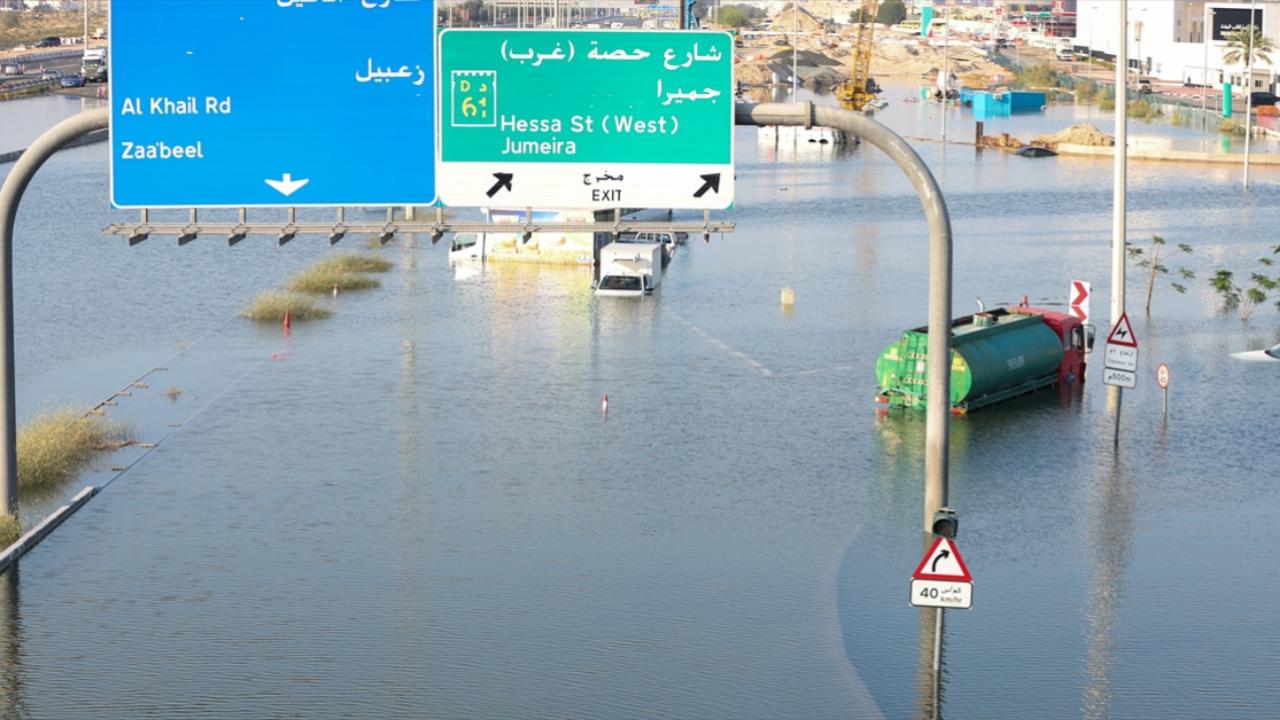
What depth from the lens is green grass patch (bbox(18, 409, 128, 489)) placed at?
3559 cm

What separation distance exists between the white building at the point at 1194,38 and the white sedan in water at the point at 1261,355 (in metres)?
111

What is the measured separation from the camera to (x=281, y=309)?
56031 millimetres

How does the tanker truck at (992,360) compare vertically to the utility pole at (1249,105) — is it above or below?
below

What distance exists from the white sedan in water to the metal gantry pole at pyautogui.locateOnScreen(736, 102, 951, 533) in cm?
2525

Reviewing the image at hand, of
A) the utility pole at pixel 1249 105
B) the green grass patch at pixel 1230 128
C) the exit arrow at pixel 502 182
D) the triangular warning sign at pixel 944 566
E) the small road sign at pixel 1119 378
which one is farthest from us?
the green grass patch at pixel 1230 128

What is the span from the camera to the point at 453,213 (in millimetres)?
85188

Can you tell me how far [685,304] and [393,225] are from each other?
102 feet

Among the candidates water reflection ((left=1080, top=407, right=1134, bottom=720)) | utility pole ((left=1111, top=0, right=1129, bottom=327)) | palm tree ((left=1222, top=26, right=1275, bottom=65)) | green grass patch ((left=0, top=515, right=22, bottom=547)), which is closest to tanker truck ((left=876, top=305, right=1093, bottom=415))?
utility pole ((left=1111, top=0, right=1129, bottom=327))

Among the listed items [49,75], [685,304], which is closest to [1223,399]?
[685,304]

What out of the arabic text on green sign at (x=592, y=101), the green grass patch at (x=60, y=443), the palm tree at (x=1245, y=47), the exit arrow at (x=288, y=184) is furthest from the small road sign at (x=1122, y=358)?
the palm tree at (x=1245, y=47)

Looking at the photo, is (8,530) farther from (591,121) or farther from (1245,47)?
(1245,47)

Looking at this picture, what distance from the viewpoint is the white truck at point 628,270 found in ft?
196

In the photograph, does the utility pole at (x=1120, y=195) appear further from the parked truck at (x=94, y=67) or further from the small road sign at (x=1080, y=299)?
the parked truck at (x=94, y=67)

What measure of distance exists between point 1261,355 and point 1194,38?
140m
